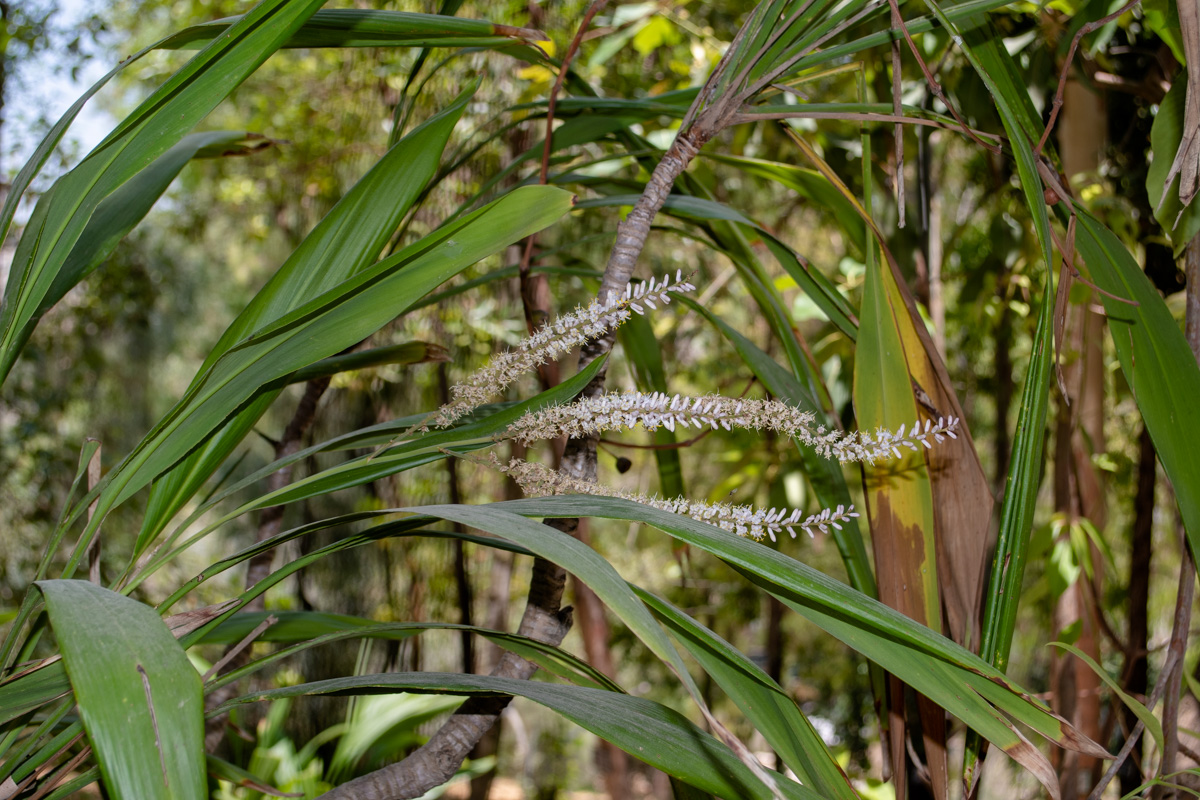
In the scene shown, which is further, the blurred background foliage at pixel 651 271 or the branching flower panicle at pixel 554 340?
the blurred background foliage at pixel 651 271

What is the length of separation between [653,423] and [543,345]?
2.4 inches

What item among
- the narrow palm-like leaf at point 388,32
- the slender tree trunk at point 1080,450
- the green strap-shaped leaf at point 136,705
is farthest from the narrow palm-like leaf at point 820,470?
the slender tree trunk at point 1080,450

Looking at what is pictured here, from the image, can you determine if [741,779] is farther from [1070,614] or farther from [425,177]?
[1070,614]

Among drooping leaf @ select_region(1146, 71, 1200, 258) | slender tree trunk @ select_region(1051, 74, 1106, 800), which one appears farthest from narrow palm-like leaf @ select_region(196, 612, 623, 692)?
slender tree trunk @ select_region(1051, 74, 1106, 800)

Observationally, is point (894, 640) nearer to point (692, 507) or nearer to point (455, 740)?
point (692, 507)

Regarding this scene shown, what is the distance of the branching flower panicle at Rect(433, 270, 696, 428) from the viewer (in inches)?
12.1

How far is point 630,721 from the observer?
0.29m

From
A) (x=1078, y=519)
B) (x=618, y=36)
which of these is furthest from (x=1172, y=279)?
(x=618, y=36)

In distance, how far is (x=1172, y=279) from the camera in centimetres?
90

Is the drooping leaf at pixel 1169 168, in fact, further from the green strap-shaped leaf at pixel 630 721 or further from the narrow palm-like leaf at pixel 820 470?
the green strap-shaped leaf at pixel 630 721

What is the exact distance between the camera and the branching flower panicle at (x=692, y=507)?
295mm

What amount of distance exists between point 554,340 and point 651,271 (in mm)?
1589

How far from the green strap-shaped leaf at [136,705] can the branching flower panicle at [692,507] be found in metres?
0.14

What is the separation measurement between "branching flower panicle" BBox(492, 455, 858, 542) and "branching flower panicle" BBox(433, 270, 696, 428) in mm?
29
